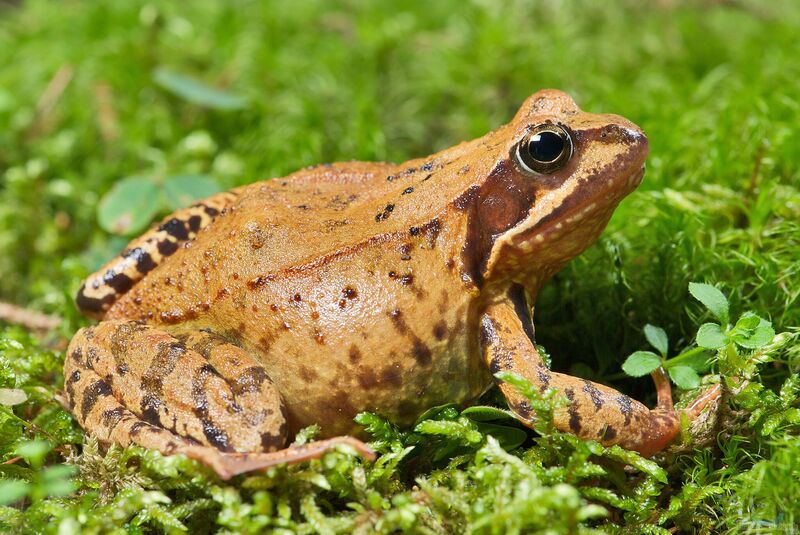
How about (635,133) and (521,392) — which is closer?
(521,392)

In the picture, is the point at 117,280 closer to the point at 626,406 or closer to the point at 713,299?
the point at 626,406

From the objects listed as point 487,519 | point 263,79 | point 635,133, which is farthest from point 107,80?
point 487,519

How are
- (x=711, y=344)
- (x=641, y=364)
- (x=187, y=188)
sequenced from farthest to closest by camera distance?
1. (x=187, y=188)
2. (x=641, y=364)
3. (x=711, y=344)

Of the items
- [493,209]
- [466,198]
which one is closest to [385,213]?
[466,198]

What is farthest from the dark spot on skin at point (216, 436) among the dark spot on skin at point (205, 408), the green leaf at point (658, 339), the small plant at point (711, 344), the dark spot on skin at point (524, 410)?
the green leaf at point (658, 339)

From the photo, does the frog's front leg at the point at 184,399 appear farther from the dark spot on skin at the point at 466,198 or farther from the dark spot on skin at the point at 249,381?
the dark spot on skin at the point at 466,198

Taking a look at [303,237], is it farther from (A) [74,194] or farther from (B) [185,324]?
(A) [74,194]
